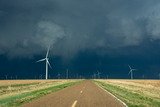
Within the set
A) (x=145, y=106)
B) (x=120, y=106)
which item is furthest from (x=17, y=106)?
(x=145, y=106)

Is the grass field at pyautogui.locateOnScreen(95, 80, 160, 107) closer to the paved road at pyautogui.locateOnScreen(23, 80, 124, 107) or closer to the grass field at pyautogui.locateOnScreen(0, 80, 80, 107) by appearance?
the paved road at pyautogui.locateOnScreen(23, 80, 124, 107)

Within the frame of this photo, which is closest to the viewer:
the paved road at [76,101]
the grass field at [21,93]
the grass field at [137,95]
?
the paved road at [76,101]

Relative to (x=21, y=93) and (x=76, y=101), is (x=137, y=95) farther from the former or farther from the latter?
(x=21, y=93)

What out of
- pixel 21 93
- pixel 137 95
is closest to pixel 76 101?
pixel 137 95

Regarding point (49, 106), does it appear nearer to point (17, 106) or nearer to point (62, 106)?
point (62, 106)

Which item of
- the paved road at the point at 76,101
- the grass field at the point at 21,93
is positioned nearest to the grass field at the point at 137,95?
the paved road at the point at 76,101

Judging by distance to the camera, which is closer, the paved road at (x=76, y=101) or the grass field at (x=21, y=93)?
the paved road at (x=76, y=101)


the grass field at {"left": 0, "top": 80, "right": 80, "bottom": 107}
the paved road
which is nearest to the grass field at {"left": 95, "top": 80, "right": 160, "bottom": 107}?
the paved road

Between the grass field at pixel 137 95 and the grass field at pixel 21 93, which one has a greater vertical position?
the grass field at pixel 21 93

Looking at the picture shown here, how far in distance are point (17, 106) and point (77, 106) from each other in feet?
13.5

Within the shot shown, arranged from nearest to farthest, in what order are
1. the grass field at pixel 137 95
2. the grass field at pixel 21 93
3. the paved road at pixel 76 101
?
the paved road at pixel 76 101, the grass field at pixel 137 95, the grass field at pixel 21 93

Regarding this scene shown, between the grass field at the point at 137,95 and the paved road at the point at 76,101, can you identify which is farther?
the grass field at the point at 137,95

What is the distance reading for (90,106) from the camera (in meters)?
20.6

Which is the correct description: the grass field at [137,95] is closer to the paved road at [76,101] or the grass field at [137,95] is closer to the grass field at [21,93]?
the paved road at [76,101]
